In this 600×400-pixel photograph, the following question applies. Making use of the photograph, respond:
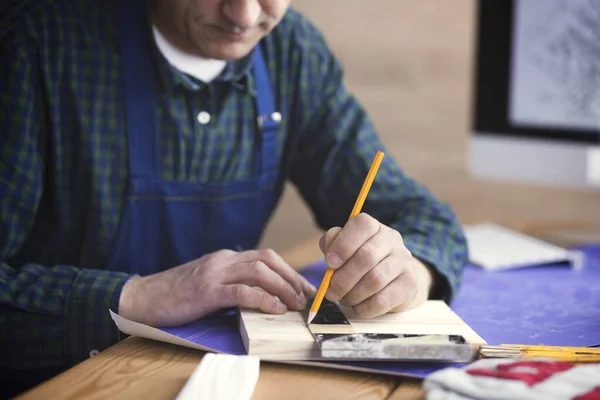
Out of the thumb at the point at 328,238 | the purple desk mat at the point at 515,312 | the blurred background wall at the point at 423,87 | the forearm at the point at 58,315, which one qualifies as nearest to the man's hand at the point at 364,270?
the thumb at the point at 328,238

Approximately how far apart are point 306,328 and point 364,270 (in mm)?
102

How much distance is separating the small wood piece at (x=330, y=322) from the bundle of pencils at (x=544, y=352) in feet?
0.47

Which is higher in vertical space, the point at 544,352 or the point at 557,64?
the point at 557,64

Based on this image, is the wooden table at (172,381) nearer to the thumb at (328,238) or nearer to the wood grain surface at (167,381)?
the wood grain surface at (167,381)

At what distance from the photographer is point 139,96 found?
1.20 meters

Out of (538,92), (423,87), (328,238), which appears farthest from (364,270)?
(423,87)

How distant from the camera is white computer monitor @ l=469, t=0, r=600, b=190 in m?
1.48

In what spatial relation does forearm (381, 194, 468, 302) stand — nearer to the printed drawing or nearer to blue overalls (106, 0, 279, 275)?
blue overalls (106, 0, 279, 275)

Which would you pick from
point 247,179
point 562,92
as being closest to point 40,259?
point 247,179

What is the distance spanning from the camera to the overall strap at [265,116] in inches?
51.7

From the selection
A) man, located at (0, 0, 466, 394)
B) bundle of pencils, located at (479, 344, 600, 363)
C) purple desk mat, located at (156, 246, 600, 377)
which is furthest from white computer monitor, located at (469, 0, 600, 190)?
bundle of pencils, located at (479, 344, 600, 363)

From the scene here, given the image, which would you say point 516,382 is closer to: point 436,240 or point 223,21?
point 436,240

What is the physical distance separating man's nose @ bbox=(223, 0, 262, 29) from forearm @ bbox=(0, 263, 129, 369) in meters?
0.40

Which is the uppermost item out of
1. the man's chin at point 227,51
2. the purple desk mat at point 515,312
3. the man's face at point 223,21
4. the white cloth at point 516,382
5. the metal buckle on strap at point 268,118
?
the man's face at point 223,21
